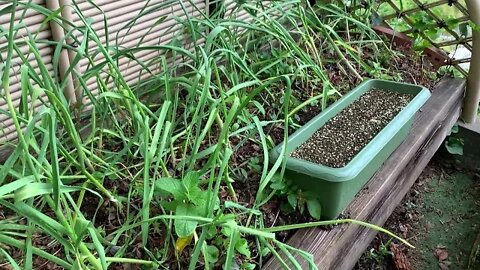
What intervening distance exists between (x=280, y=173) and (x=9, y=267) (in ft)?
1.38

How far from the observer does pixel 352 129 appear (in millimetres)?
1078

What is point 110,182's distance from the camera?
0.88m

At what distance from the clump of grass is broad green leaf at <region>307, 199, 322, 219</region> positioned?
7 cm

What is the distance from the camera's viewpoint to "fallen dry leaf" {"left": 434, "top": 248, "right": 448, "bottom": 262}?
1.38m

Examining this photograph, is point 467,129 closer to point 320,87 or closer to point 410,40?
point 410,40

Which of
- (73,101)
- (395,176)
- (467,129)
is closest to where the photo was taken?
(73,101)

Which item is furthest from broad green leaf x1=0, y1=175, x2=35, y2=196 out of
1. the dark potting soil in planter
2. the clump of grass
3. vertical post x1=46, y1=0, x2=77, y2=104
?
the dark potting soil in planter

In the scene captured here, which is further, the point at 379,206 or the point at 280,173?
the point at 379,206

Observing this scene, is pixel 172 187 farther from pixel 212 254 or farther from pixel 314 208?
pixel 314 208

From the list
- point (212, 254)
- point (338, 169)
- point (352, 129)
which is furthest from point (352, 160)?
point (212, 254)

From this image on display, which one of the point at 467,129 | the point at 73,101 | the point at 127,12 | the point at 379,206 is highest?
the point at 127,12

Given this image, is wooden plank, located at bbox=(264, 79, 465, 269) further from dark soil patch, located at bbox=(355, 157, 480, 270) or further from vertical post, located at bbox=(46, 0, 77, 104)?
vertical post, located at bbox=(46, 0, 77, 104)

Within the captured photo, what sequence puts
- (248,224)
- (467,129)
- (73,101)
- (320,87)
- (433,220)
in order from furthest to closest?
(467,129)
(433,220)
(320,87)
(73,101)
(248,224)

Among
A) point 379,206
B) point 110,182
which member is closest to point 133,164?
point 110,182
